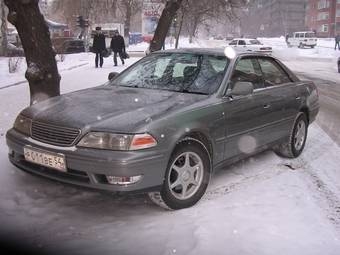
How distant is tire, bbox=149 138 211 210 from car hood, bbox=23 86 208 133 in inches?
15.1

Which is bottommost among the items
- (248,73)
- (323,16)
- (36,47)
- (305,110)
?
(305,110)

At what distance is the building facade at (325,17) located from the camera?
86894 millimetres

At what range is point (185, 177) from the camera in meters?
4.39

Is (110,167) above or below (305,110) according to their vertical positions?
below

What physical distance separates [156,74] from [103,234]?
7.31ft

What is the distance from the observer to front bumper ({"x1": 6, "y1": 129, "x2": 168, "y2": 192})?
3.85 m

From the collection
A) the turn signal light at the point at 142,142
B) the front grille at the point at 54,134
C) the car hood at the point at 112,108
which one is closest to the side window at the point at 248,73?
the car hood at the point at 112,108

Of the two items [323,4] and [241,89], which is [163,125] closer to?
[241,89]

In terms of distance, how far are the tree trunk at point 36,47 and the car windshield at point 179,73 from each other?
1744mm

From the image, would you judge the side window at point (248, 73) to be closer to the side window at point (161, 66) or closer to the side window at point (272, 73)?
the side window at point (272, 73)

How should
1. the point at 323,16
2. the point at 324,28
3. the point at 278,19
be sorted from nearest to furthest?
the point at 324,28 < the point at 323,16 < the point at 278,19

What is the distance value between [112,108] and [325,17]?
9614cm

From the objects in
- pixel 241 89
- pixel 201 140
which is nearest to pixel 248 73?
pixel 241 89

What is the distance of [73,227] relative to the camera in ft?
12.9
